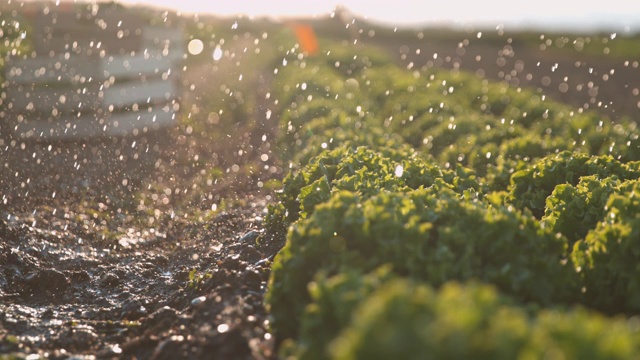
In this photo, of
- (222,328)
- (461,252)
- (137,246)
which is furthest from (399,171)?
(137,246)

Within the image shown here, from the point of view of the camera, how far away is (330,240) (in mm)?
5379

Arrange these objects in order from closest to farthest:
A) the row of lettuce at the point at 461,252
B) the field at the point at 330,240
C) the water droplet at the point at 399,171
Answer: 1. the row of lettuce at the point at 461,252
2. the field at the point at 330,240
3. the water droplet at the point at 399,171

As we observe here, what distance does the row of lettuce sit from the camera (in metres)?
3.16

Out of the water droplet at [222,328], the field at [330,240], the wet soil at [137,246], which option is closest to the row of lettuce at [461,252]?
the field at [330,240]

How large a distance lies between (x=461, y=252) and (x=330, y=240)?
105 centimetres

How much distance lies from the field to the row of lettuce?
0.01m

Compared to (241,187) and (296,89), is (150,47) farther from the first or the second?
(241,187)

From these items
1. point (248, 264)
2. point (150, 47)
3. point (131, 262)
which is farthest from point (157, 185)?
point (150, 47)

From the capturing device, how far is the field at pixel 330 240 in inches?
133

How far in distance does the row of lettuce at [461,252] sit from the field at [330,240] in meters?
0.01

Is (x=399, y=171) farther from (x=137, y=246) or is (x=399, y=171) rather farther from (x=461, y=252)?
(x=137, y=246)

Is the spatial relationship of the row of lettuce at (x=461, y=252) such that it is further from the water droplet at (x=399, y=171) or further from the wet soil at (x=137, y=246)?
the wet soil at (x=137, y=246)

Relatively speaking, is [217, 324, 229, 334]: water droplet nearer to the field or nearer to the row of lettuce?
the field

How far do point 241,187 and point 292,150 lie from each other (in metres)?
1.84
